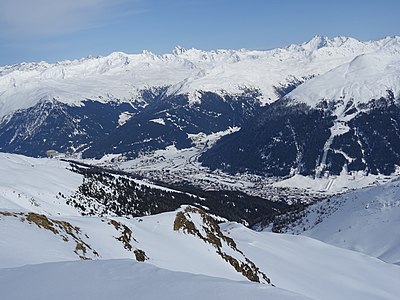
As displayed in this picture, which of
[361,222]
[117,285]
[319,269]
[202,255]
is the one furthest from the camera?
[361,222]

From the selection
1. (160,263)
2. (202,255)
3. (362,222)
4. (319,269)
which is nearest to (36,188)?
(362,222)

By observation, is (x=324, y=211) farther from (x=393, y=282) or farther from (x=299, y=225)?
(x=393, y=282)

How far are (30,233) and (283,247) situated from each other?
4181 centimetres

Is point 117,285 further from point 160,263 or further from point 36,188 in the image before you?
point 36,188

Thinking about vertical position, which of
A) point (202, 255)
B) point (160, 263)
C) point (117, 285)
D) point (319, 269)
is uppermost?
point (117, 285)

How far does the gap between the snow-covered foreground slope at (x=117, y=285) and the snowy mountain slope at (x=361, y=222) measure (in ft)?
247

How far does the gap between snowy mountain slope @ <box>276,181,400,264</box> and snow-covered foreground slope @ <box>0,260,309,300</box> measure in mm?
75239

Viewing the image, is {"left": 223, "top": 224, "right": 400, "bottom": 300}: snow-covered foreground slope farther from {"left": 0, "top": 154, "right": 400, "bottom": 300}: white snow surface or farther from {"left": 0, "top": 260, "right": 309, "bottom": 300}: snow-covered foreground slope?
{"left": 0, "top": 260, "right": 309, "bottom": 300}: snow-covered foreground slope

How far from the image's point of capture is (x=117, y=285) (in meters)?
15.0

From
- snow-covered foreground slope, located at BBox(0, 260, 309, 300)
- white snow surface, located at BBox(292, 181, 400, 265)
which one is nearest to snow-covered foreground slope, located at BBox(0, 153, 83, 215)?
snow-covered foreground slope, located at BBox(0, 260, 309, 300)

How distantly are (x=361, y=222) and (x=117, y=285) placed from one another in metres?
105

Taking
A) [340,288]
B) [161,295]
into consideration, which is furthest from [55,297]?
[340,288]

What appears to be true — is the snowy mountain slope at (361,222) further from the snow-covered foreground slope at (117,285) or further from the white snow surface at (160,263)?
the snow-covered foreground slope at (117,285)

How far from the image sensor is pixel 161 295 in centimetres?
1395
